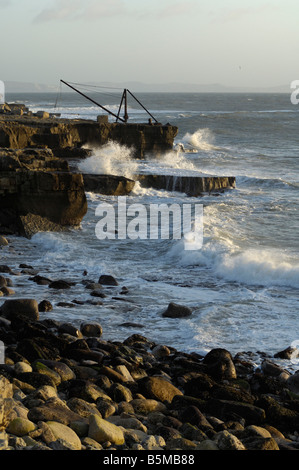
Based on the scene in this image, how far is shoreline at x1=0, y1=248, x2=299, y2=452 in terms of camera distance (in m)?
4.87

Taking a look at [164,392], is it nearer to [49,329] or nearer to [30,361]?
[30,361]

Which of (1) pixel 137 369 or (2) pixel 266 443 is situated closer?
(2) pixel 266 443

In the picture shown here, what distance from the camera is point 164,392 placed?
6.27 metres

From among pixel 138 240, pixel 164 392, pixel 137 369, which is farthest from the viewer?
pixel 138 240

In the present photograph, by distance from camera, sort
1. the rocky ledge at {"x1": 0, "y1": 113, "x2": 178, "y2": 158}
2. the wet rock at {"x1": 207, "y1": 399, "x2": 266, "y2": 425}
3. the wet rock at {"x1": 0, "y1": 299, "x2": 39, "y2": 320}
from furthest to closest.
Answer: the rocky ledge at {"x1": 0, "y1": 113, "x2": 178, "y2": 158} < the wet rock at {"x1": 0, "y1": 299, "x2": 39, "y2": 320} < the wet rock at {"x1": 207, "y1": 399, "x2": 266, "y2": 425}

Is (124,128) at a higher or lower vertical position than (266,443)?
higher

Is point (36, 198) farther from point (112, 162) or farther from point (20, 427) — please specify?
point (112, 162)

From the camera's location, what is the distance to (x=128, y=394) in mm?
6082

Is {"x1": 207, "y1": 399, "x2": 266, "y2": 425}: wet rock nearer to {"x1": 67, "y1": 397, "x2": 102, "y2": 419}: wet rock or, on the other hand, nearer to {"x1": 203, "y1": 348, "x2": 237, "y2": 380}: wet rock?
{"x1": 203, "y1": 348, "x2": 237, "y2": 380}: wet rock

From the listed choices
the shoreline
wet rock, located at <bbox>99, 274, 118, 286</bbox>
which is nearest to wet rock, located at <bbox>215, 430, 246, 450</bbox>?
the shoreline

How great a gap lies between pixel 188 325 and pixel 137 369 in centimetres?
193

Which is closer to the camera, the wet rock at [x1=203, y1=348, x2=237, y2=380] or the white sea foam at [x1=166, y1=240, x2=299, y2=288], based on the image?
the wet rock at [x1=203, y1=348, x2=237, y2=380]

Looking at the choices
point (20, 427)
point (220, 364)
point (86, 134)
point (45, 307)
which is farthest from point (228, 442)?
point (86, 134)
